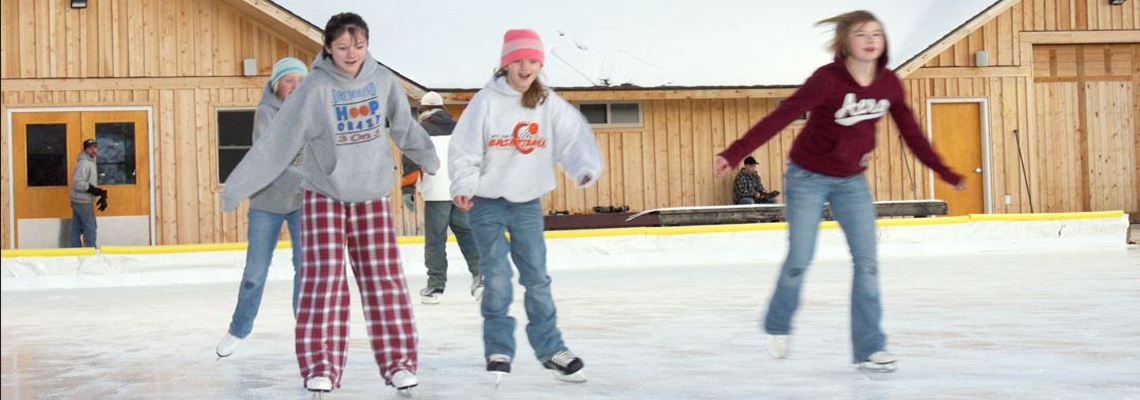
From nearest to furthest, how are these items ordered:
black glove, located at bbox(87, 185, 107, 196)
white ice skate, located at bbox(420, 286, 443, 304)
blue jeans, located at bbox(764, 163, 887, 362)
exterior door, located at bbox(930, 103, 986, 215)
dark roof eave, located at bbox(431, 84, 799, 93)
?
1. blue jeans, located at bbox(764, 163, 887, 362)
2. white ice skate, located at bbox(420, 286, 443, 304)
3. black glove, located at bbox(87, 185, 107, 196)
4. dark roof eave, located at bbox(431, 84, 799, 93)
5. exterior door, located at bbox(930, 103, 986, 215)

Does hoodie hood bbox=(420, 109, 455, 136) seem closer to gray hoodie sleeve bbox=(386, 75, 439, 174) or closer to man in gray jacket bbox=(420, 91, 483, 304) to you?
man in gray jacket bbox=(420, 91, 483, 304)

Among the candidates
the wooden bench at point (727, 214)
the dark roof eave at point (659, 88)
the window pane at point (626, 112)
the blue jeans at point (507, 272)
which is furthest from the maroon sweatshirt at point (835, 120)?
the window pane at point (626, 112)

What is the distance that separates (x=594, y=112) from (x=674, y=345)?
12.2 m

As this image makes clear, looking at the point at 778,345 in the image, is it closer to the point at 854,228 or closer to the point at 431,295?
the point at 854,228

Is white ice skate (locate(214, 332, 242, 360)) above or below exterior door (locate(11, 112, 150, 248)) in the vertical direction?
below

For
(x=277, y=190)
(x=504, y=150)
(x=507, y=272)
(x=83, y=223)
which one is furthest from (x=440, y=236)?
(x=83, y=223)

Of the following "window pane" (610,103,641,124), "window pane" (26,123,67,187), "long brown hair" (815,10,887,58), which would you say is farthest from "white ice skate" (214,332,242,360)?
"window pane" (610,103,641,124)

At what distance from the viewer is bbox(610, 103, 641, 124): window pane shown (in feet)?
57.0

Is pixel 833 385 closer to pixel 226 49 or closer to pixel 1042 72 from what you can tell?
pixel 226 49

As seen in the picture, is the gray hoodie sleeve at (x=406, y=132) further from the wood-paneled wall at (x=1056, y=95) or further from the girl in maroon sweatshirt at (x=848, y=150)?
the wood-paneled wall at (x=1056, y=95)

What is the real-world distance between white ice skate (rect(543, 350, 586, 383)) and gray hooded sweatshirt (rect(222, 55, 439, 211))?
0.84 metres

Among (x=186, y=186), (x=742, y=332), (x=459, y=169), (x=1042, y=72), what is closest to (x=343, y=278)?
(x=459, y=169)

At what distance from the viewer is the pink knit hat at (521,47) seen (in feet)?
13.3

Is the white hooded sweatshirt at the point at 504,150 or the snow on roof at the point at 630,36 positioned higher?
the snow on roof at the point at 630,36
